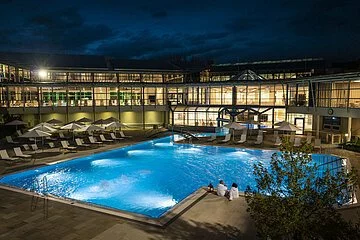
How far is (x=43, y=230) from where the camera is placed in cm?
750

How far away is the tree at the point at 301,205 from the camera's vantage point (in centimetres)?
433

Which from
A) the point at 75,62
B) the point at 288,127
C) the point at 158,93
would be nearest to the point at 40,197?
the point at 288,127

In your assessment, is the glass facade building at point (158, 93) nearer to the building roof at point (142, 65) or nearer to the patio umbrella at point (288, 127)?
the building roof at point (142, 65)

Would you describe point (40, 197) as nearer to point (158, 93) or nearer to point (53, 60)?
point (158, 93)

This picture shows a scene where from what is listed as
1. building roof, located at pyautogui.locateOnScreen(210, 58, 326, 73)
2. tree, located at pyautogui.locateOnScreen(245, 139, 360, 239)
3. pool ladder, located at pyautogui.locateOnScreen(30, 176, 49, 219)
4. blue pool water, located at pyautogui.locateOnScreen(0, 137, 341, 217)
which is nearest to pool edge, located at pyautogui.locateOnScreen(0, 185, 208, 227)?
pool ladder, located at pyautogui.locateOnScreen(30, 176, 49, 219)

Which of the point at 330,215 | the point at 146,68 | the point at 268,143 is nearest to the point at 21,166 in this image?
the point at 330,215

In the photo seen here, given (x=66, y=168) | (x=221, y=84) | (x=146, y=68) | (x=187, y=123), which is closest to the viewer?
(x=66, y=168)

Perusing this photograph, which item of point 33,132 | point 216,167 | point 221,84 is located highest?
point 221,84

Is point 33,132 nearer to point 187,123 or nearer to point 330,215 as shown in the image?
point 330,215

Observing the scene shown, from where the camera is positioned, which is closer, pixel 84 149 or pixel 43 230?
pixel 43 230

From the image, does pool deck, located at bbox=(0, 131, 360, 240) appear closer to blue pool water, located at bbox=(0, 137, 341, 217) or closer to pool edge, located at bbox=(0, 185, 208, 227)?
pool edge, located at bbox=(0, 185, 208, 227)

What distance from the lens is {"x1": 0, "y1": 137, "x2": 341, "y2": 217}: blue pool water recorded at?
12016mm

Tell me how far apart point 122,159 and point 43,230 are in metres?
11.3

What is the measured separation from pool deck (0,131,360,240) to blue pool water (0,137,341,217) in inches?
87.5
